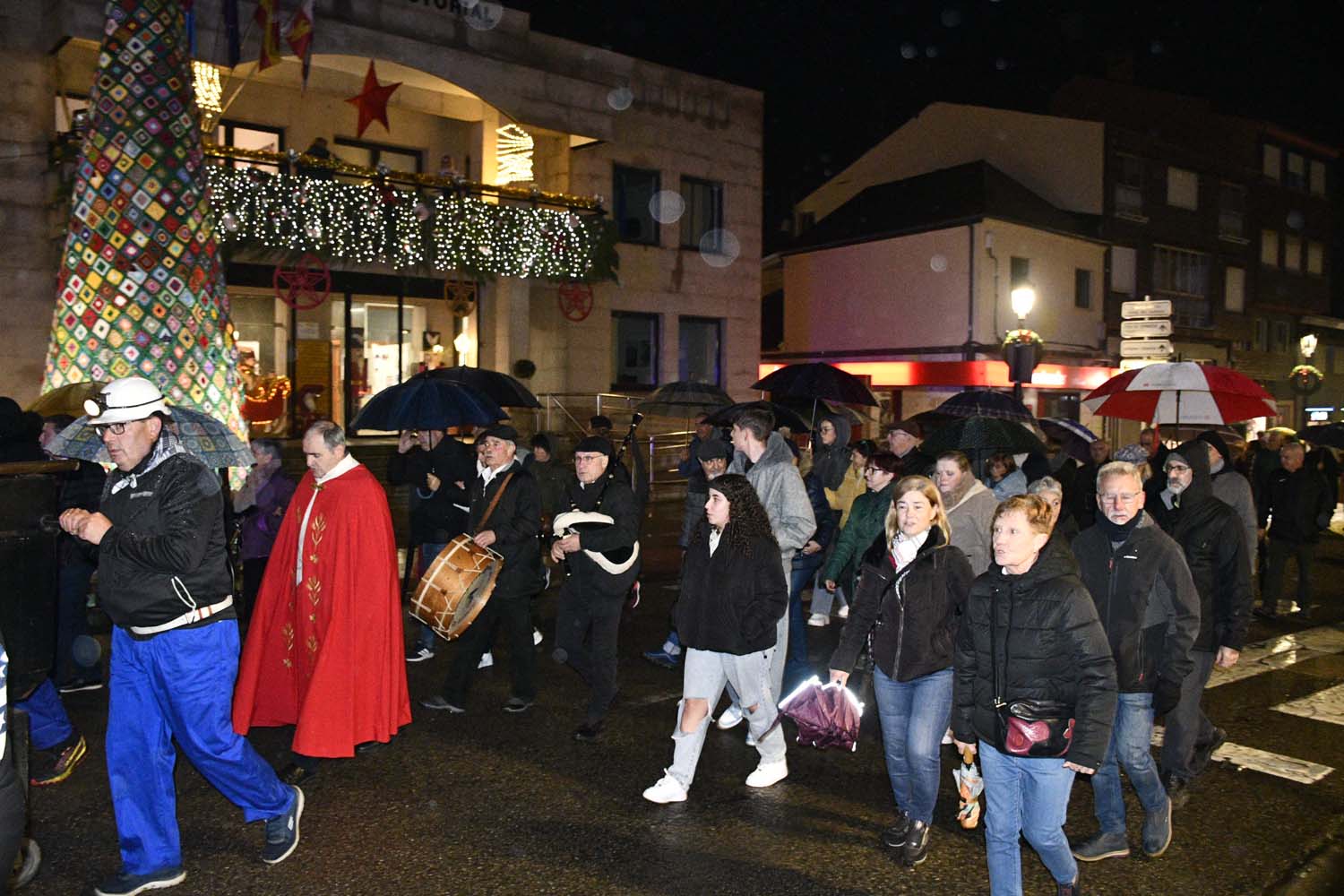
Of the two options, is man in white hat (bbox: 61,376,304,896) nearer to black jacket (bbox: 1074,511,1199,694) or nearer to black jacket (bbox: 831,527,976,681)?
black jacket (bbox: 831,527,976,681)

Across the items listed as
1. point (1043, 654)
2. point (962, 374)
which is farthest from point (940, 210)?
point (1043, 654)

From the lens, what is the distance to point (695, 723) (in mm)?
5539

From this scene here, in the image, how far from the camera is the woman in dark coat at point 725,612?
17.9ft

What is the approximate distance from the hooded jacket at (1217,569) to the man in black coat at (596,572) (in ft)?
10.8

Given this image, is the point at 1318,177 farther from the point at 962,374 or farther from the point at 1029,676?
the point at 1029,676

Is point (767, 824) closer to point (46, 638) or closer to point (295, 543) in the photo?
point (295, 543)

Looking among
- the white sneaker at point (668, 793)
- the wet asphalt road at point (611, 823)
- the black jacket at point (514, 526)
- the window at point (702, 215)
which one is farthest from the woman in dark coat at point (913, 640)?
the window at point (702, 215)

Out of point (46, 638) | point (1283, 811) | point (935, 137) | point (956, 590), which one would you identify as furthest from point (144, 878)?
point (935, 137)

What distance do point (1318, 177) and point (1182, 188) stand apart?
13307 millimetres

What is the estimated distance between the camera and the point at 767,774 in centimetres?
592

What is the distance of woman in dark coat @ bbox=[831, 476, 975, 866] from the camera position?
16.1ft

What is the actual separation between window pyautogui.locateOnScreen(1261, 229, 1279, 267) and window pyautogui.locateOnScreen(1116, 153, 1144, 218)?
1002 centimetres

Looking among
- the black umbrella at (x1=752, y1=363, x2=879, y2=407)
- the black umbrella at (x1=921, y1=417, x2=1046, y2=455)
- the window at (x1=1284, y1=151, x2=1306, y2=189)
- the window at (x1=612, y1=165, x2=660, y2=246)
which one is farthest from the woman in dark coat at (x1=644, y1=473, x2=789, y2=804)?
the window at (x1=1284, y1=151, x2=1306, y2=189)

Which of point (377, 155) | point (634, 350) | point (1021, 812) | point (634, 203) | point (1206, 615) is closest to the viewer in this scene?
point (1021, 812)
